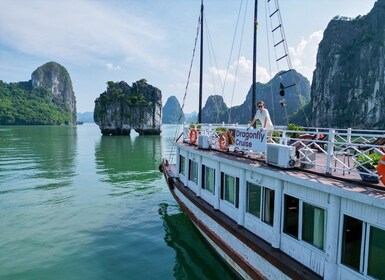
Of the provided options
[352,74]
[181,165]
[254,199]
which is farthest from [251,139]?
[352,74]

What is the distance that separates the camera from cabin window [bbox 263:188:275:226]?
7.19 meters

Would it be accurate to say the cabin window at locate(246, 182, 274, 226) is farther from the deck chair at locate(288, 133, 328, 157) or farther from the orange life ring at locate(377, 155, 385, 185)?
the orange life ring at locate(377, 155, 385, 185)

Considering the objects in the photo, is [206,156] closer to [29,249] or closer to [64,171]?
[29,249]

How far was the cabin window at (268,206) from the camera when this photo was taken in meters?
7.19

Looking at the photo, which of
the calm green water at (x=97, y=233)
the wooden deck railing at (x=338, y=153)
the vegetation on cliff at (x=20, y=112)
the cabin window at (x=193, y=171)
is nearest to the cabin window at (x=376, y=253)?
the wooden deck railing at (x=338, y=153)

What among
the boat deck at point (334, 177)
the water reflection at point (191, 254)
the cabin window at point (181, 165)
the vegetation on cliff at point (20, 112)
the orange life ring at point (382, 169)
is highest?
the vegetation on cliff at point (20, 112)

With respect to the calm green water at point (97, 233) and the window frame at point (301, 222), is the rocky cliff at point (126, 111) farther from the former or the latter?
the window frame at point (301, 222)

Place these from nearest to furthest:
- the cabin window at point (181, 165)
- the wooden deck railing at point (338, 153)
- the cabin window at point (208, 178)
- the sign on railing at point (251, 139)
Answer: the wooden deck railing at point (338, 153)
the sign on railing at point (251, 139)
the cabin window at point (208, 178)
the cabin window at point (181, 165)

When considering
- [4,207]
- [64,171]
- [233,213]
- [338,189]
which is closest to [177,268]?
[233,213]

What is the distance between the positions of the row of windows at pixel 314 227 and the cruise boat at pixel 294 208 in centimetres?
2

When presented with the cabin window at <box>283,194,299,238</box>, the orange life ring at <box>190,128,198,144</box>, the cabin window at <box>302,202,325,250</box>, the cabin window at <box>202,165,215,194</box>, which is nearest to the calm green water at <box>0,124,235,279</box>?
the cabin window at <box>202,165,215,194</box>

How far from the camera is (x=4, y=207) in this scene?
586 inches

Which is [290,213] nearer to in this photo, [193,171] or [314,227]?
[314,227]

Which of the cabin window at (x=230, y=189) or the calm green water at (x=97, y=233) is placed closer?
the cabin window at (x=230, y=189)
